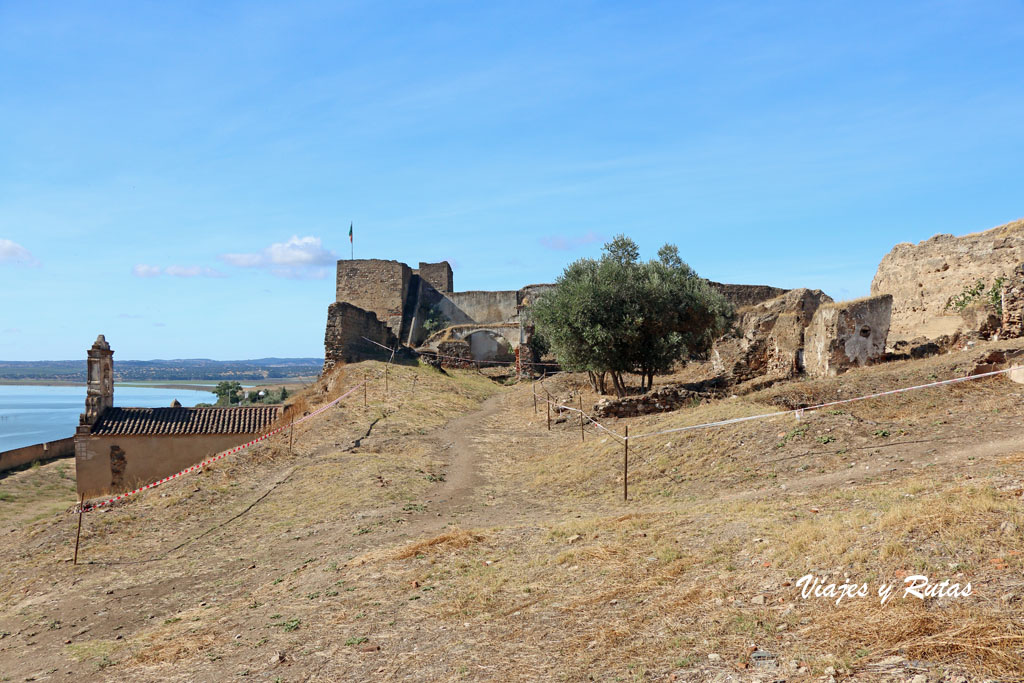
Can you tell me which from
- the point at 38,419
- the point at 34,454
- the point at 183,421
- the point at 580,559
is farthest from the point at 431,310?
the point at 38,419

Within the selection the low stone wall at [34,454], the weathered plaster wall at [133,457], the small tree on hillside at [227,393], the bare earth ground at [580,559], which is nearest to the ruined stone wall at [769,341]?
the bare earth ground at [580,559]

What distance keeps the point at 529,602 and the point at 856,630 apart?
302 cm

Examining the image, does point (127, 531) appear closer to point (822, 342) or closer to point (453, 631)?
point (453, 631)

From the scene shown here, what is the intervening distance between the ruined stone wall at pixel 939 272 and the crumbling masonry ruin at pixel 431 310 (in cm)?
1629

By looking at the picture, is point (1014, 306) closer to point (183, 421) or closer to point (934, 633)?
point (934, 633)

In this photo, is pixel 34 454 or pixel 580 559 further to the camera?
pixel 34 454

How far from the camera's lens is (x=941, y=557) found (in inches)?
241

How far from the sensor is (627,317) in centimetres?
2144

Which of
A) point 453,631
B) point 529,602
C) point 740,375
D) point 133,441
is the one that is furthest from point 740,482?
point 133,441

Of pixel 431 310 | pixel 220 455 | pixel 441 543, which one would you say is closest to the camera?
pixel 441 543

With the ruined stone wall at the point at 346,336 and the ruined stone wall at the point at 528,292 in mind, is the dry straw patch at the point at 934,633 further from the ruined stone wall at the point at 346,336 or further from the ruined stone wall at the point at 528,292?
the ruined stone wall at the point at 528,292

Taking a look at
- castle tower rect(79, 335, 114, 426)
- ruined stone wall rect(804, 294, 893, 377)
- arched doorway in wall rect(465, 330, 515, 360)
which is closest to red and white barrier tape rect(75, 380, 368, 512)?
castle tower rect(79, 335, 114, 426)

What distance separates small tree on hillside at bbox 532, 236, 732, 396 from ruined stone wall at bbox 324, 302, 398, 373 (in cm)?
1088

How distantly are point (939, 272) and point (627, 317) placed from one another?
38.0 feet
